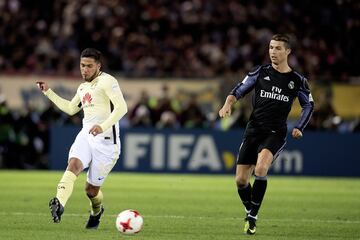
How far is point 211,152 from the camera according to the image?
24.1 meters

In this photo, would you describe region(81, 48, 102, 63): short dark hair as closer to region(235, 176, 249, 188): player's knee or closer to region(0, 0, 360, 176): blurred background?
region(235, 176, 249, 188): player's knee

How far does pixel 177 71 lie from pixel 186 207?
1294 cm

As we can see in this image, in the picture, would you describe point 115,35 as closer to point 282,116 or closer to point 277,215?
point 277,215

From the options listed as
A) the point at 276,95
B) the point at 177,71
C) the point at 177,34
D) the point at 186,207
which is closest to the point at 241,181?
the point at 276,95

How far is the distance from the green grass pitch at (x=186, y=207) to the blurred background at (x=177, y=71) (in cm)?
87

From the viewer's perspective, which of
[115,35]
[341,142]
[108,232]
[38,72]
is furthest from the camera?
[115,35]

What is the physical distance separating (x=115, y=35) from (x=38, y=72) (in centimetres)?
326

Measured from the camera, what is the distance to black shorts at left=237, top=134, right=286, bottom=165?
11.5 m

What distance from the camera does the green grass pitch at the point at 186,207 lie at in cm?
1129

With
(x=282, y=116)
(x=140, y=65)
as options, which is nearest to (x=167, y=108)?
(x=140, y=65)

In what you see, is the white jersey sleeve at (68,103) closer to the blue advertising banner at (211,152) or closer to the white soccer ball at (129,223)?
the white soccer ball at (129,223)

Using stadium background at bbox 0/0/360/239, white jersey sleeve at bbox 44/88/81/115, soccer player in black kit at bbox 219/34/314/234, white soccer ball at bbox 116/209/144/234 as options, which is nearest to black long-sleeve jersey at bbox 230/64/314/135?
soccer player in black kit at bbox 219/34/314/234

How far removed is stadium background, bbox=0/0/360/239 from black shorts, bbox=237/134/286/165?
5892 millimetres

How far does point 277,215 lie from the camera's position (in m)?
14.1
